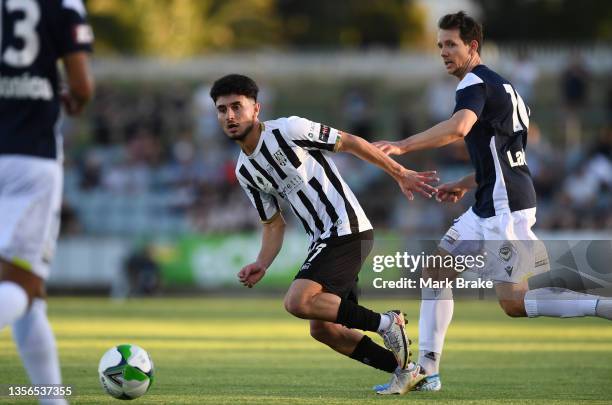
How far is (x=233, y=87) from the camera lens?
8.14 meters

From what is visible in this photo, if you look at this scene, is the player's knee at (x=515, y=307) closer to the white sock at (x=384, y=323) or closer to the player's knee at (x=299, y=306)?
the white sock at (x=384, y=323)

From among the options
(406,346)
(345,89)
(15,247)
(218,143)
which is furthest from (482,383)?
(345,89)

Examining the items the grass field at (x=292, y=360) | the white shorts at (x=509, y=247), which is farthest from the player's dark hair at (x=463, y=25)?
the grass field at (x=292, y=360)

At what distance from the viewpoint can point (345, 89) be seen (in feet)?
104

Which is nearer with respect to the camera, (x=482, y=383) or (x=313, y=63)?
(x=482, y=383)

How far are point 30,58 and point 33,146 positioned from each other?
0.46 meters

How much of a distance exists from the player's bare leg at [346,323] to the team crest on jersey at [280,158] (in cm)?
84

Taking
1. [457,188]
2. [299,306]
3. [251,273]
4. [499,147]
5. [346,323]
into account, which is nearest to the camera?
[299,306]

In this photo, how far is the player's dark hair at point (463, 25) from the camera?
839cm

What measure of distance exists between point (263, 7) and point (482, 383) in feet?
164

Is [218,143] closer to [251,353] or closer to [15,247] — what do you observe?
[251,353]

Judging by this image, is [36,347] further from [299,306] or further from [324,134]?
[324,134]

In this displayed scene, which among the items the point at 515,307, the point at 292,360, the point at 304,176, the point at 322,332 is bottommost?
the point at 292,360

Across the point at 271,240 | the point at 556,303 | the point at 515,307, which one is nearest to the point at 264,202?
the point at 271,240
